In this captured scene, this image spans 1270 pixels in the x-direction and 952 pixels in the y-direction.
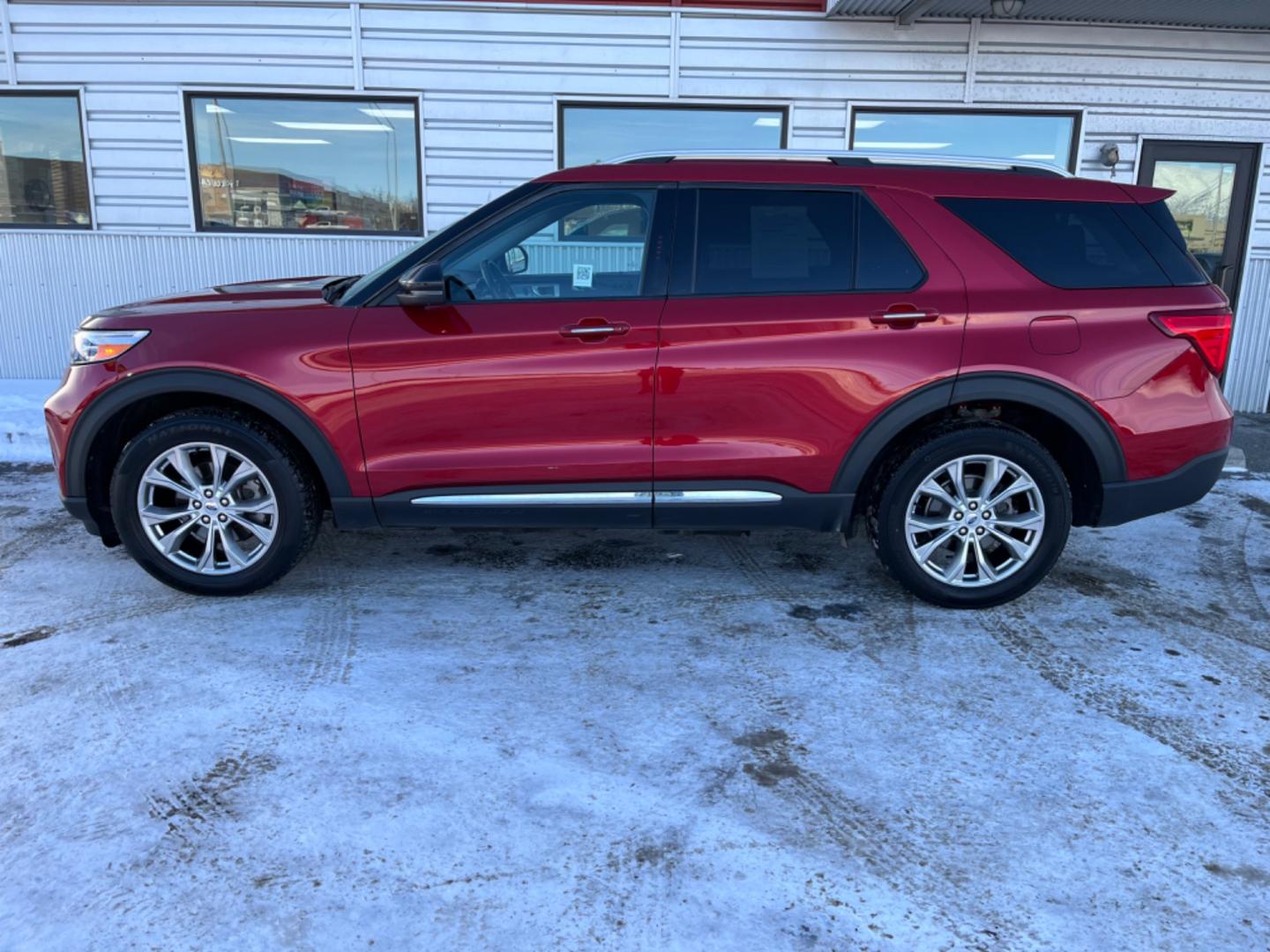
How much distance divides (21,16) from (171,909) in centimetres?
864

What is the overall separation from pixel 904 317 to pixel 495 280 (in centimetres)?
168

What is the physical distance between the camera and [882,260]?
12.1 feet

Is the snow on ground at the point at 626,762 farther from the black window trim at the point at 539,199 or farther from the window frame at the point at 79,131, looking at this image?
the window frame at the point at 79,131

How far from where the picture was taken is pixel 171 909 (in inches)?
83.5

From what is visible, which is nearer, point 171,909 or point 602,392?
point 171,909

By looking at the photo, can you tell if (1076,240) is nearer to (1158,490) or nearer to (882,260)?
(882,260)

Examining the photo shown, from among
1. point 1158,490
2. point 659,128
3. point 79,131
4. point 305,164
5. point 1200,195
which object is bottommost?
point 1158,490

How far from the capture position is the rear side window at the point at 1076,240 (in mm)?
3684

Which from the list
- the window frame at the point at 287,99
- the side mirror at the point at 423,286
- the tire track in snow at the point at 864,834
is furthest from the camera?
the window frame at the point at 287,99

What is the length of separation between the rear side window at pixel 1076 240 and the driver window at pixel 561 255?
1.30 metres

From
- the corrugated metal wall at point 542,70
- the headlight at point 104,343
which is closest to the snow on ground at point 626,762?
the headlight at point 104,343

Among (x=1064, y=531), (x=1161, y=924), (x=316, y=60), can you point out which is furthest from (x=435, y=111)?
(x=1161, y=924)

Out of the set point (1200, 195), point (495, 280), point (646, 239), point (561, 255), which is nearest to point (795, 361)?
point (646, 239)

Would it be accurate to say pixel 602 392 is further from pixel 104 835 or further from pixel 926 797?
pixel 104 835
